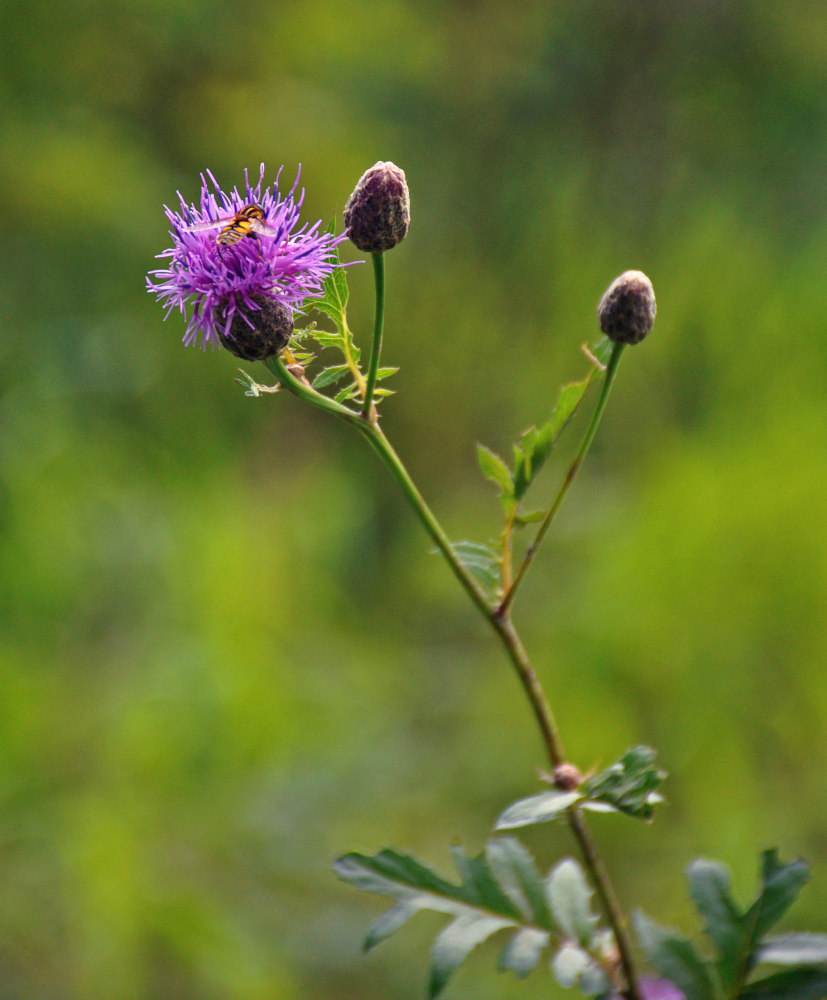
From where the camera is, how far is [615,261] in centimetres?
270

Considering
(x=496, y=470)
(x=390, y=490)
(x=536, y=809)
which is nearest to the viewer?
(x=536, y=809)

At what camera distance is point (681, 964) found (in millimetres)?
605

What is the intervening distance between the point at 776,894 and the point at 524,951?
155mm

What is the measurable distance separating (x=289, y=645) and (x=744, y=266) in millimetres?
1439

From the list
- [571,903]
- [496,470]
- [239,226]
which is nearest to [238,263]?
[239,226]

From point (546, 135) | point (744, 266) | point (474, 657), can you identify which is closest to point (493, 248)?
point (546, 135)

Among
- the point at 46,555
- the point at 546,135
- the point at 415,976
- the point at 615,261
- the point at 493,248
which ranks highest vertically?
the point at 546,135

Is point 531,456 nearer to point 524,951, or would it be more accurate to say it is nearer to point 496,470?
point 496,470

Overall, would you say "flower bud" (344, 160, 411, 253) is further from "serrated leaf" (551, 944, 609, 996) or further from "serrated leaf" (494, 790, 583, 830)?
"serrated leaf" (551, 944, 609, 996)

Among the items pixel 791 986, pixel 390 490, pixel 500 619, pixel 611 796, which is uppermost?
pixel 390 490

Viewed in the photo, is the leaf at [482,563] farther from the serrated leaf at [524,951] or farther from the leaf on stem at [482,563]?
the serrated leaf at [524,951]

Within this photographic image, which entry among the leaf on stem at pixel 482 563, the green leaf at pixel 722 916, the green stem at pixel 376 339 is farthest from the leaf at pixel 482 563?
the green leaf at pixel 722 916

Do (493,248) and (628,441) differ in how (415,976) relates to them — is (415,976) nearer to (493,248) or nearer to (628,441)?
(628,441)

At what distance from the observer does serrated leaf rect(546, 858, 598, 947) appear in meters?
0.64
